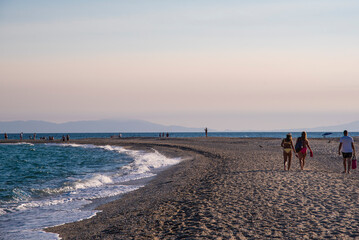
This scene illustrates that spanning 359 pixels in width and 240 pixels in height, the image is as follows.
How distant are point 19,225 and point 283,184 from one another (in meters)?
9.85

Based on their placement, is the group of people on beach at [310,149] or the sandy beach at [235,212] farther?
the group of people on beach at [310,149]

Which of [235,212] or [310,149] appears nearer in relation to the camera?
[235,212]

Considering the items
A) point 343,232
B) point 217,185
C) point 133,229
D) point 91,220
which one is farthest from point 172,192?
point 343,232

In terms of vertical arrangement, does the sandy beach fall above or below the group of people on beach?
below

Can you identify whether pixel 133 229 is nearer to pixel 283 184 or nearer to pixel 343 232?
pixel 343 232

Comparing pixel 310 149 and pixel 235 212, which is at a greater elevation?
pixel 310 149

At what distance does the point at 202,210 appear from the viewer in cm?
1047

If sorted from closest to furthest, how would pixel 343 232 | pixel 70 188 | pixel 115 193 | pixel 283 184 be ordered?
pixel 343 232 → pixel 283 184 → pixel 115 193 → pixel 70 188

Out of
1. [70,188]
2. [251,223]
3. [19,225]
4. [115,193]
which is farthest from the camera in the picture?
[70,188]

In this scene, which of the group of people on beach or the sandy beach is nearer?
the sandy beach

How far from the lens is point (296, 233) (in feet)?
26.5

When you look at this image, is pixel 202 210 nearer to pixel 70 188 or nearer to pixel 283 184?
pixel 283 184

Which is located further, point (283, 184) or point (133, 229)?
point (283, 184)

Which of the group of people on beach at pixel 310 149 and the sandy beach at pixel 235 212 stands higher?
the group of people on beach at pixel 310 149
